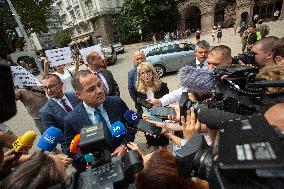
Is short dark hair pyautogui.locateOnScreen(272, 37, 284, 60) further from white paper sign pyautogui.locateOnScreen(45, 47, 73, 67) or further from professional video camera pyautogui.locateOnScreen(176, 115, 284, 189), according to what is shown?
white paper sign pyautogui.locateOnScreen(45, 47, 73, 67)

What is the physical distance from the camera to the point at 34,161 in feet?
4.72

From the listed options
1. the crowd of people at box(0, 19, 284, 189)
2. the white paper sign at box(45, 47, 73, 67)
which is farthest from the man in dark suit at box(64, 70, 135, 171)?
the white paper sign at box(45, 47, 73, 67)

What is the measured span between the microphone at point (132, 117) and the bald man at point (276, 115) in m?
1.52

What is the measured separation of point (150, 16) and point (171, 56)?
21.2 m

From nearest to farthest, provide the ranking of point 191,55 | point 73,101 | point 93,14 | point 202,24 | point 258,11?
point 73,101 → point 191,55 → point 258,11 → point 202,24 → point 93,14

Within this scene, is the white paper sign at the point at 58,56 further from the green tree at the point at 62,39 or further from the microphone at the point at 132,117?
the green tree at the point at 62,39

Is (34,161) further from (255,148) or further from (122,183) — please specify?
(255,148)

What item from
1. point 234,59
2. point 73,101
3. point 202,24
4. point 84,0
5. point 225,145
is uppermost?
point 84,0

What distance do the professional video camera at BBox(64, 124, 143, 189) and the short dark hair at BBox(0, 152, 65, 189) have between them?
29 cm

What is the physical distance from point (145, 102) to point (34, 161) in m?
1.64

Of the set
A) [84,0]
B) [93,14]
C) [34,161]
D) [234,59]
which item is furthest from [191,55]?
[84,0]

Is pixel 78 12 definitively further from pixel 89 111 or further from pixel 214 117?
pixel 214 117

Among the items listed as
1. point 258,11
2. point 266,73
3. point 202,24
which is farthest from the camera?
point 202,24

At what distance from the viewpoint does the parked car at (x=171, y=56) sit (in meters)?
10.5
